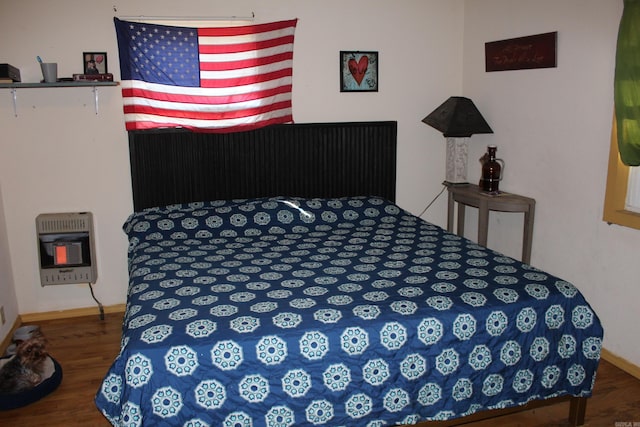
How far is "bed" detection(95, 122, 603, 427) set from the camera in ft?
6.74

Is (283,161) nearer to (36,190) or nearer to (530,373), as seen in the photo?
(36,190)

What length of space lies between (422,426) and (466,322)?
1.60 feet

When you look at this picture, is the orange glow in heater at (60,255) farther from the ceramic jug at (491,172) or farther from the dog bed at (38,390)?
the ceramic jug at (491,172)

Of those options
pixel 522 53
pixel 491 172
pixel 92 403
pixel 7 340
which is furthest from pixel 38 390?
pixel 522 53

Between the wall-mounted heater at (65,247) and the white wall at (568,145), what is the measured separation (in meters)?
2.93

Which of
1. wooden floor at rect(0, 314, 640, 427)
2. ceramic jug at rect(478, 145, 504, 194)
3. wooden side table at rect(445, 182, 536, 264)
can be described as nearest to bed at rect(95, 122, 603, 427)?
wooden floor at rect(0, 314, 640, 427)

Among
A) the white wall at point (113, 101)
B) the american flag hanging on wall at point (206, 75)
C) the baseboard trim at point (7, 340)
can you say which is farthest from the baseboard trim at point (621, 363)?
the baseboard trim at point (7, 340)

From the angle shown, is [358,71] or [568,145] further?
[358,71]

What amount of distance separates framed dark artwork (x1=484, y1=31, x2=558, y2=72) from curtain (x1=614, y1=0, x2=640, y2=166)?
64cm

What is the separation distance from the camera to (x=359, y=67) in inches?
161

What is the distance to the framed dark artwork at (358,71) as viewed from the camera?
13.3 feet

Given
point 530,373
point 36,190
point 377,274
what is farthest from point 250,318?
point 36,190

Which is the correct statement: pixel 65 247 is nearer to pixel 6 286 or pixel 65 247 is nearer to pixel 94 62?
pixel 6 286

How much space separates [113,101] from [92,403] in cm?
197
